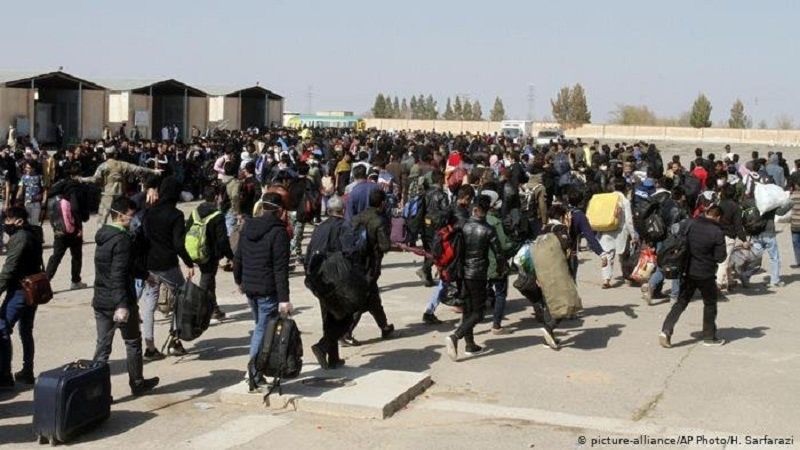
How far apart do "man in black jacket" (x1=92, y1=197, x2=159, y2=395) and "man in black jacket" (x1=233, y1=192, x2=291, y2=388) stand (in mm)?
926

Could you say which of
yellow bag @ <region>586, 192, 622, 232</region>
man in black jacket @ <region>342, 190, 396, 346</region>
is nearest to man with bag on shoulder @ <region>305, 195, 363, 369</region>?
man in black jacket @ <region>342, 190, 396, 346</region>

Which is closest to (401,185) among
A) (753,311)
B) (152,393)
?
(753,311)

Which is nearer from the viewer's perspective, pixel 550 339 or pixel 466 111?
pixel 550 339

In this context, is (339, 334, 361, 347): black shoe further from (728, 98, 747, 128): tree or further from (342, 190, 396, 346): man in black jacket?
(728, 98, 747, 128): tree

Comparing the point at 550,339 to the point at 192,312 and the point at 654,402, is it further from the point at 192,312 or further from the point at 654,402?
the point at 192,312

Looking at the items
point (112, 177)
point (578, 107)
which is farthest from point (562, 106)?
point (112, 177)

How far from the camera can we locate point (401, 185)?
19.4m

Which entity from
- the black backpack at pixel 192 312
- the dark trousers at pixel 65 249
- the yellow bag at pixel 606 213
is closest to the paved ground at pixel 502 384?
the black backpack at pixel 192 312

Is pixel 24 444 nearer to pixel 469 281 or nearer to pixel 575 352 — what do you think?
pixel 469 281

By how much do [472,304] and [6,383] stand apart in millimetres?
4271

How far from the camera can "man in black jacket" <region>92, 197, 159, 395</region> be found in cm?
775

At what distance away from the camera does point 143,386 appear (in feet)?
26.8

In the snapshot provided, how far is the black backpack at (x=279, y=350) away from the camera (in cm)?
745

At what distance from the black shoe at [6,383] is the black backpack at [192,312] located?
1.48 m
